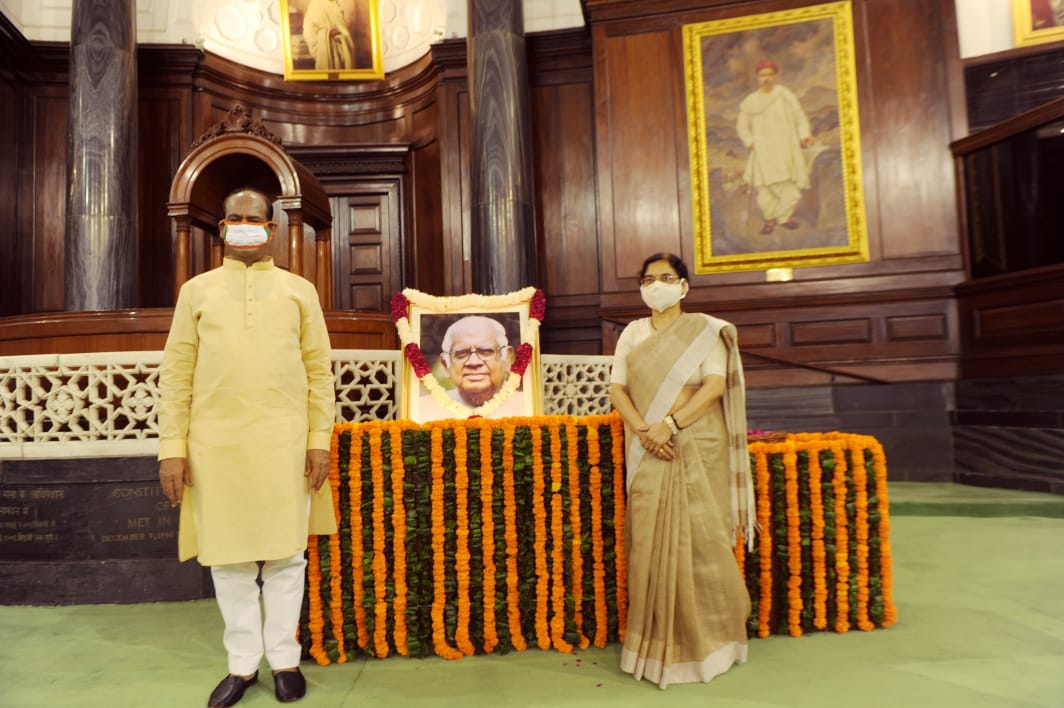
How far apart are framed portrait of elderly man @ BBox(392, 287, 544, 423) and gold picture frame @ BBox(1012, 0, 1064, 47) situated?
6673 millimetres

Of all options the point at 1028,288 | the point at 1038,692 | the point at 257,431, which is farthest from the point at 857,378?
the point at 257,431

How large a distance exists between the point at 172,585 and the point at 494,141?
16.8 ft

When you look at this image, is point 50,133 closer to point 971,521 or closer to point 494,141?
point 494,141

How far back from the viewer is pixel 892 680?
7.94 feet

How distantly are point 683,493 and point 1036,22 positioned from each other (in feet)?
25.4

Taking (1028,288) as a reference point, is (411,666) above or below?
below

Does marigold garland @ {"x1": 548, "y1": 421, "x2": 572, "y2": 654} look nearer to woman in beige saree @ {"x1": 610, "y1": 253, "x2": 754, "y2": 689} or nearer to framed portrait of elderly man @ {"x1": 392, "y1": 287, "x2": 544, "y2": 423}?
woman in beige saree @ {"x1": 610, "y1": 253, "x2": 754, "y2": 689}

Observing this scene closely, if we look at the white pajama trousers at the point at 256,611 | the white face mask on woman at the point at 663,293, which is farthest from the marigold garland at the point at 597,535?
the white pajama trousers at the point at 256,611

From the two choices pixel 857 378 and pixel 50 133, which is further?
pixel 50 133

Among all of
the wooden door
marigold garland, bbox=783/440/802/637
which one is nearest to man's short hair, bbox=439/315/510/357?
marigold garland, bbox=783/440/802/637

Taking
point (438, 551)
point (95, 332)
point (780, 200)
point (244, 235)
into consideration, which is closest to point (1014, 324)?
point (780, 200)

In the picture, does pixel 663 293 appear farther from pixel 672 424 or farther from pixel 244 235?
pixel 244 235

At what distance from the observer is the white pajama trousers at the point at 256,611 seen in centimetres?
240

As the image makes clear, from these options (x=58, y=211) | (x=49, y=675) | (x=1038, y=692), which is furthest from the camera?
(x=58, y=211)
